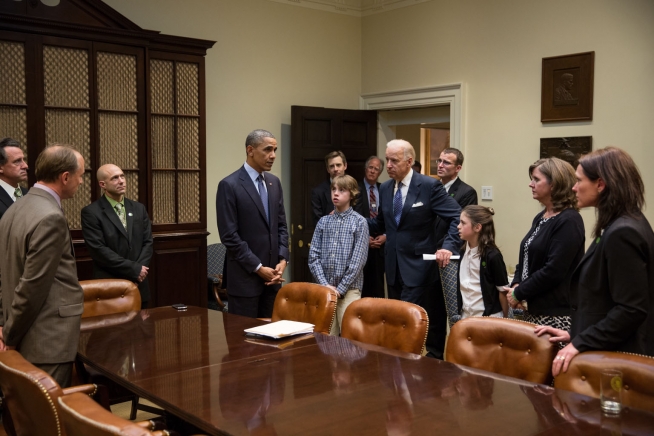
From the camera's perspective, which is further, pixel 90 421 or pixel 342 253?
pixel 342 253

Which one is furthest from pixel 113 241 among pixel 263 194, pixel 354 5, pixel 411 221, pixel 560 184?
pixel 354 5

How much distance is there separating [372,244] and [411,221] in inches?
31.1

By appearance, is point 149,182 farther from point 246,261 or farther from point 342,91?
point 342,91

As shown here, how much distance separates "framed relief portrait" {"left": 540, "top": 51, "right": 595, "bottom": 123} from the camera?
5383 mm

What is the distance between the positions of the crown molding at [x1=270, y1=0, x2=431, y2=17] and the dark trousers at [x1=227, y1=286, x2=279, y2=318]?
3.70 metres

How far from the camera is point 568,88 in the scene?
5.50 metres

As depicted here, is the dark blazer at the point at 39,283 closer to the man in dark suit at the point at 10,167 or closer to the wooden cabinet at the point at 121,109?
the man in dark suit at the point at 10,167

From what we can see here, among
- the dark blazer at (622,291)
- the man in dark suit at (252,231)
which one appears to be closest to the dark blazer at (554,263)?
the dark blazer at (622,291)

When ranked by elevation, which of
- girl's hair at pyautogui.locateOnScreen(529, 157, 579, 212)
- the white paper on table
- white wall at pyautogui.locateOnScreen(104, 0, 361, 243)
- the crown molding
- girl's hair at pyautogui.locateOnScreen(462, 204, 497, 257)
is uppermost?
the crown molding

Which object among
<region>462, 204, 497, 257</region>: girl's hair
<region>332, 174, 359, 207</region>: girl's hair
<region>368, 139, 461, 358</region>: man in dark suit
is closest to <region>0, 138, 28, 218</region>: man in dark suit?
<region>332, 174, 359, 207</region>: girl's hair

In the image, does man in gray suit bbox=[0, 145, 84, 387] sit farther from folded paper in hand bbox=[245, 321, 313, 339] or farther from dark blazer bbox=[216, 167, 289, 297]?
dark blazer bbox=[216, 167, 289, 297]

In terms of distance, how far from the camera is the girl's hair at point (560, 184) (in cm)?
327

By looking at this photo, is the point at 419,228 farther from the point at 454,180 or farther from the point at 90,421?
the point at 90,421

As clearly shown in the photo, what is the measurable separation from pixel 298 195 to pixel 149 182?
1.75m
